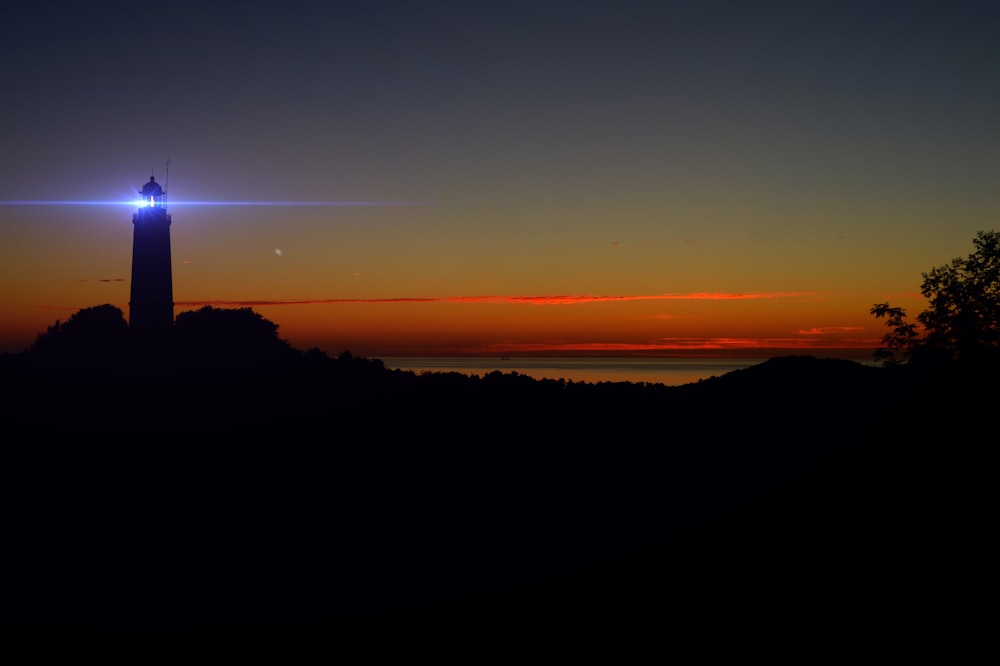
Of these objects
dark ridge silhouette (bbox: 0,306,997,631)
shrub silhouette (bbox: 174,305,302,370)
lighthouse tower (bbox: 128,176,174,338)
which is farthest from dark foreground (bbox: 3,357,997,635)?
lighthouse tower (bbox: 128,176,174,338)

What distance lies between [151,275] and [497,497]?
131 ft

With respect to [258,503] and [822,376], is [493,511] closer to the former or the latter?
[258,503]

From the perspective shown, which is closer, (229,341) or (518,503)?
(518,503)

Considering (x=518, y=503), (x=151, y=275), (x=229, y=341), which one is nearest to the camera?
(x=518, y=503)

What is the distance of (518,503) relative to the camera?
36.3 meters

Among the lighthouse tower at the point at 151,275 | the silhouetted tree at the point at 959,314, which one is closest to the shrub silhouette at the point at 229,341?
the lighthouse tower at the point at 151,275

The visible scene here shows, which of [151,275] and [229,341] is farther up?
[151,275]

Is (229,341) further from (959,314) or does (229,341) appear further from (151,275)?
(959,314)

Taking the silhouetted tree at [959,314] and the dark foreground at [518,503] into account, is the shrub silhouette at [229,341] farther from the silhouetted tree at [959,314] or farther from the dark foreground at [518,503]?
the silhouetted tree at [959,314]

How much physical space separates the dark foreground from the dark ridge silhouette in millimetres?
111

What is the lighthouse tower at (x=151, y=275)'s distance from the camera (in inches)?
2522

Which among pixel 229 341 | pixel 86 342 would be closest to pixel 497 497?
pixel 229 341

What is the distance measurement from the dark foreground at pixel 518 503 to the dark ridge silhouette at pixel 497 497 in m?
0.11

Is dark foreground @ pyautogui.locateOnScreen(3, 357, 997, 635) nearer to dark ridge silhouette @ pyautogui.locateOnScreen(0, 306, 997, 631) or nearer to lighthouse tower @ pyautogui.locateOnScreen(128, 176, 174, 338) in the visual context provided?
dark ridge silhouette @ pyautogui.locateOnScreen(0, 306, 997, 631)
